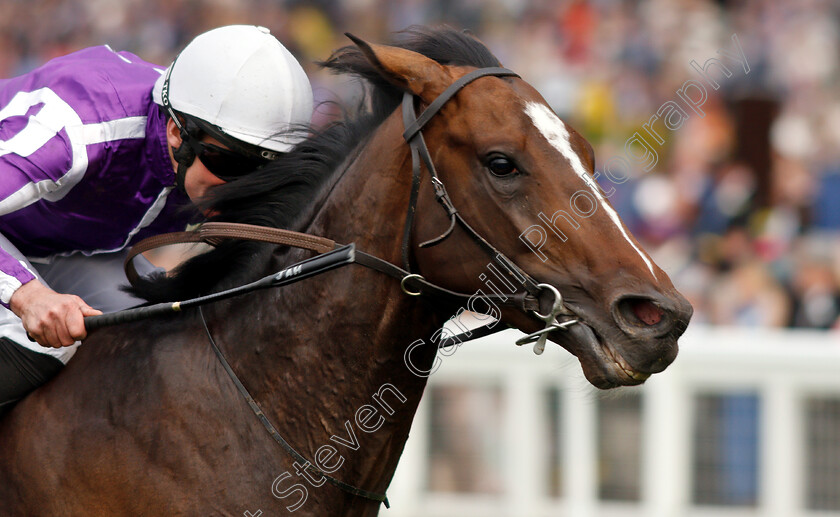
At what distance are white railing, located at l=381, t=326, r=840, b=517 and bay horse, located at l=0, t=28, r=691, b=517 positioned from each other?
10.9 feet

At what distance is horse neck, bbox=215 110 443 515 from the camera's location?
286 cm

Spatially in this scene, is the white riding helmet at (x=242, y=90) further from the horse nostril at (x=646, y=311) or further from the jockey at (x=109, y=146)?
the horse nostril at (x=646, y=311)

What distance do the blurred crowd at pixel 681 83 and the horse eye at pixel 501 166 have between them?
5167mm

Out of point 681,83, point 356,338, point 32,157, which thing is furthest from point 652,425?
point 32,157

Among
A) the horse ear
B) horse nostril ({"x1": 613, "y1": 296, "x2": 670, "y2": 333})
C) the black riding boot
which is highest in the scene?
the horse ear

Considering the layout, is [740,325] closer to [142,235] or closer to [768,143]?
[768,143]

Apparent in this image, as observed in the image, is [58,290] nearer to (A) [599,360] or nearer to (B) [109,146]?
(B) [109,146]

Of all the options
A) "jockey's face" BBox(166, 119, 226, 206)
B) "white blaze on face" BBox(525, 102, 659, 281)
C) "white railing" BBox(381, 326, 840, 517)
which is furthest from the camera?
"white railing" BBox(381, 326, 840, 517)

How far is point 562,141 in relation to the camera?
107 inches

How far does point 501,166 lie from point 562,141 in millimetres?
176

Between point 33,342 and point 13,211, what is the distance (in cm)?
41

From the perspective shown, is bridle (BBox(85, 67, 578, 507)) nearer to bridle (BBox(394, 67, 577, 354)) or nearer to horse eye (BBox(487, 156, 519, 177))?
bridle (BBox(394, 67, 577, 354))

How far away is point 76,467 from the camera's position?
2.96 m

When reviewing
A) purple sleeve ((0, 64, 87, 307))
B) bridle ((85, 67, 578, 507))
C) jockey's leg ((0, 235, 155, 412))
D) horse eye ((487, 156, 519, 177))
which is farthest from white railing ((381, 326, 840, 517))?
purple sleeve ((0, 64, 87, 307))
